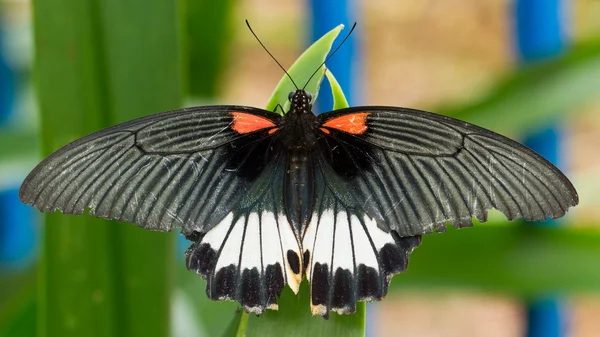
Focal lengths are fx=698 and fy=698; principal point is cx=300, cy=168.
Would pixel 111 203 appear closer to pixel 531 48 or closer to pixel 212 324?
pixel 212 324

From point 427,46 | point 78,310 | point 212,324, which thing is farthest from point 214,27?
point 427,46

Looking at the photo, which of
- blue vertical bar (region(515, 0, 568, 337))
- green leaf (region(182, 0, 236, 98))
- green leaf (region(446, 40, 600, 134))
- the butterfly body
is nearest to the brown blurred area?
green leaf (region(182, 0, 236, 98))

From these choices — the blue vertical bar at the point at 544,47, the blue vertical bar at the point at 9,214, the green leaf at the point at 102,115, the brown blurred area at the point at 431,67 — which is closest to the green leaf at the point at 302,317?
the green leaf at the point at 102,115

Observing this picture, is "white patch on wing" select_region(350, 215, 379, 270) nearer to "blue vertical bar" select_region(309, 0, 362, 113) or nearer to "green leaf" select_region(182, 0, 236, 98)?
"blue vertical bar" select_region(309, 0, 362, 113)

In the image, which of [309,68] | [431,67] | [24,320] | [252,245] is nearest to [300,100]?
[309,68]

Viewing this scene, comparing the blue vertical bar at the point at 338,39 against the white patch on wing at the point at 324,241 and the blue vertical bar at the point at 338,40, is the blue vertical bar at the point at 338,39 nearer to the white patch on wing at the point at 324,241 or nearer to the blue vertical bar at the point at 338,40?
the blue vertical bar at the point at 338,40

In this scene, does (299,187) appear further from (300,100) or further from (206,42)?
(206,42)
